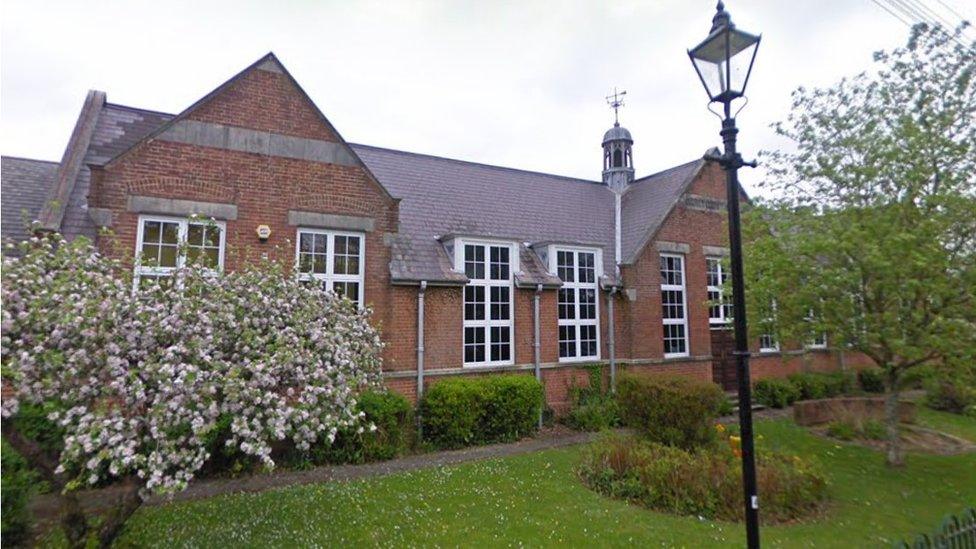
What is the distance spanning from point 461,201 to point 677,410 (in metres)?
9.42

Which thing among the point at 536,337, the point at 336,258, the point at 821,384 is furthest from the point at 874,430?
the point at 336,258

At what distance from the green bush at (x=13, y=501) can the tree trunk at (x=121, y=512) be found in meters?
1.02

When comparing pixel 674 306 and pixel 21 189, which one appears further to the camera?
pixel 674 306

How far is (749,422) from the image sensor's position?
194 inches

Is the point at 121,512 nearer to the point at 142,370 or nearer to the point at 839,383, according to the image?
the point at 142,370

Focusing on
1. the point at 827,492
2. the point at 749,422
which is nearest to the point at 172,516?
the point at 749,422

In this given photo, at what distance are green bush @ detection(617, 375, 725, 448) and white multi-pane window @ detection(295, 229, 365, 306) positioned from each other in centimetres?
681

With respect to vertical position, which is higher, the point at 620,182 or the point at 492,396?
the point at 620,182

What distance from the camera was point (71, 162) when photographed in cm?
1064

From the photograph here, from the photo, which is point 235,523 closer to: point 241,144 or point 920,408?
point 241,144

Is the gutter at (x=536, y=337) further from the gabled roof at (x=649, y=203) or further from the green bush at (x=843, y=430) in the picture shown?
the green bush at (x=843, y=430)

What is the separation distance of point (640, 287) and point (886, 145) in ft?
26.4

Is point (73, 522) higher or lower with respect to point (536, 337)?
lower

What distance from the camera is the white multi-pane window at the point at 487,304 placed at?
1393cm
